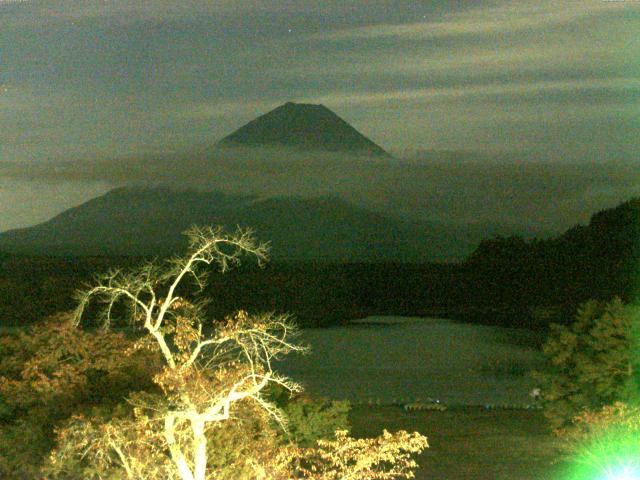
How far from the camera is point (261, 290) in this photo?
A: 3140 inches

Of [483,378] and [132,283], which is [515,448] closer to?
[132,283]

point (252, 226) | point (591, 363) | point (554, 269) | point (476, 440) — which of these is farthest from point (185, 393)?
point (252, 226)

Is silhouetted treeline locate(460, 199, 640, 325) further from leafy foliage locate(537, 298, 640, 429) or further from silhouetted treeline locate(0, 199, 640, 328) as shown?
leafy foliage locate(537, 298, 640, 429)

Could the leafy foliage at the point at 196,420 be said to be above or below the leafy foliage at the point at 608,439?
above

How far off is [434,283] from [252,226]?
2133 inches

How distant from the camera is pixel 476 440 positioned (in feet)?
80.5

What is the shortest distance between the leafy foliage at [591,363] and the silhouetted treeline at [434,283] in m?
43.3

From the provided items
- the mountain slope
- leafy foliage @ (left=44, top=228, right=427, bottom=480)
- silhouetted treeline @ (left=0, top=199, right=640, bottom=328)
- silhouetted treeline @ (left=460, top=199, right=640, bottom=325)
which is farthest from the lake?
the mountain slope

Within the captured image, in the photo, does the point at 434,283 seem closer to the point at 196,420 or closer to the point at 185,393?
the point at 185,393

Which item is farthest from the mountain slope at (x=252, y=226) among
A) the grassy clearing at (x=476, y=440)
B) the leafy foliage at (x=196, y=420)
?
the leafy foliage at (x=196, y=420)

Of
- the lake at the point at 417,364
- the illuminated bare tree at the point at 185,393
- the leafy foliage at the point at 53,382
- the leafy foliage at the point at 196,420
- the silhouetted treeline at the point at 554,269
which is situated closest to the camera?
the illuminated bare tree at the point at 185,393

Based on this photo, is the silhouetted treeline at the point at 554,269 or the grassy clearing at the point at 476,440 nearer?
the grassy clearing at the point at 476,440

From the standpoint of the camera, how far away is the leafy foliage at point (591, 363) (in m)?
20.4

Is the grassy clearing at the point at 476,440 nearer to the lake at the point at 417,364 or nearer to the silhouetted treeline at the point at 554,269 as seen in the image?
the lake at the point at 417,364
